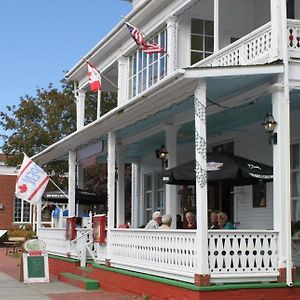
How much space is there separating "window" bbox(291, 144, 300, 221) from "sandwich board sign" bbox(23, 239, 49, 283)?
6.38m

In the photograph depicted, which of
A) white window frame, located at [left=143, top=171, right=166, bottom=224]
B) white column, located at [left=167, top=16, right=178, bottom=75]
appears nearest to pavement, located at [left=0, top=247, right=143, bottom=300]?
white window frame, located at [left=143, top=171, right=166, bottom=224]

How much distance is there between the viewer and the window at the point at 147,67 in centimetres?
1688

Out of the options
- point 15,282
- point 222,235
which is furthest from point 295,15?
point 15,282

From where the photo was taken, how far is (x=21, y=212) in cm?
4462

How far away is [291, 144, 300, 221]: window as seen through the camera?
44.0 feet

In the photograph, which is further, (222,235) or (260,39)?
(260,39)

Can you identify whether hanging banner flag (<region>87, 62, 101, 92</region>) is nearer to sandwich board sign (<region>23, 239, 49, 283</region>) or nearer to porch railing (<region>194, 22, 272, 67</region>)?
sandwich board sign (<region>23, 239, 49, 283</region>)

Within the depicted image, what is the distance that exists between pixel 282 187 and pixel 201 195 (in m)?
1.37

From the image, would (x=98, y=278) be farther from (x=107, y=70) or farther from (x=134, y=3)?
(x=134, y=3)

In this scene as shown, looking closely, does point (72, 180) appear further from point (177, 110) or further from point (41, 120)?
point (41, 120)

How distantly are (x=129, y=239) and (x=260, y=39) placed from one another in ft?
16.1

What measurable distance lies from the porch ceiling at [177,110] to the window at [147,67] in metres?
1.68

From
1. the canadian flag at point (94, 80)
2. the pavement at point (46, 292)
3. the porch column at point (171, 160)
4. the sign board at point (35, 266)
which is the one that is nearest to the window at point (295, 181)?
the porch column at point (171, 160)

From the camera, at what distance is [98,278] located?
1473 cm
